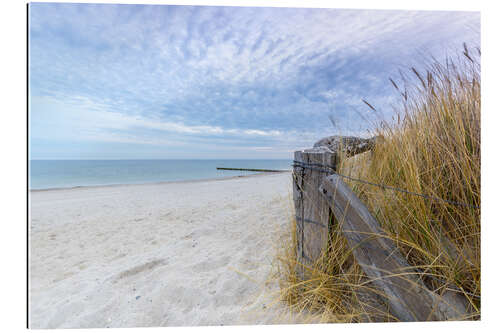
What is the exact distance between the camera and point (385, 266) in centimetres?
111

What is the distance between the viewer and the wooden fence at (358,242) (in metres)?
1.05

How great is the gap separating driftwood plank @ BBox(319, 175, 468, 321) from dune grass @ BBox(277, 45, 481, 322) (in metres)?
0.05

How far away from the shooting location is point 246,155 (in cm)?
324

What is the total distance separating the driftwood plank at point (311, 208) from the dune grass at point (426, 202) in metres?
0.07

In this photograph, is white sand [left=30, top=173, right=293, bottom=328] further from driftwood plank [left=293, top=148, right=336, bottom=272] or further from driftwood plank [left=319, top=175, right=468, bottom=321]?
driftwood plank [left=319, top=175, right=468, bottom=321]

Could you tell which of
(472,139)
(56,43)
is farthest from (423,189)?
(56,43)

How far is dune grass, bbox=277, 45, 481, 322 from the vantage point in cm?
112

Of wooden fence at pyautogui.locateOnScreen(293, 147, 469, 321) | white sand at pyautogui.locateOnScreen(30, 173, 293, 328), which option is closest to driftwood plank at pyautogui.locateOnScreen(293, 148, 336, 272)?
wooden fence at pyautogui.locateOnScreen(293, 147, 469, 321)

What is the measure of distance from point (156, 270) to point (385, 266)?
181 cm
